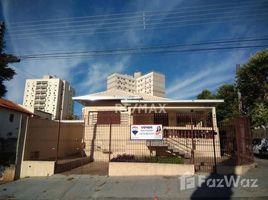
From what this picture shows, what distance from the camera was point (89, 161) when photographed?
48.2 feet

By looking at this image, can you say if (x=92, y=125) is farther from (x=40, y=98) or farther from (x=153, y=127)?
(x=40, y=98)

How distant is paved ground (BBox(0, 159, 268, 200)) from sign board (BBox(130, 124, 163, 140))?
7.38ft

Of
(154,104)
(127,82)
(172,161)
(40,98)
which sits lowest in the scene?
(172,161)

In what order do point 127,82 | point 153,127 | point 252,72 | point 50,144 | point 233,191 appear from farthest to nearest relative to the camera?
point 127,82
point 252,72
point 50,144
point 153,127
point 233,191

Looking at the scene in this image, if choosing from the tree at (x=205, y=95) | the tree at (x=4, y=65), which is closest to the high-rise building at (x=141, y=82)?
the tree at (x=205, y=95)

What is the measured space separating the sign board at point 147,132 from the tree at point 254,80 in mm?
12429

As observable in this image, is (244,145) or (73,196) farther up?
(244,145)

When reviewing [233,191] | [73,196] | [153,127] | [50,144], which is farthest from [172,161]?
[50,144]

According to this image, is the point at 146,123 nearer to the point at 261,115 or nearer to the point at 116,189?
the point at 116,189

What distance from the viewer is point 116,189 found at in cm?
806

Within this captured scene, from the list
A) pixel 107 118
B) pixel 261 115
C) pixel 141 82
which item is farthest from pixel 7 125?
pixel 141 82

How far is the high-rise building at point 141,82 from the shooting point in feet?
325

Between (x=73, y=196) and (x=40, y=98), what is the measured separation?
9173cm

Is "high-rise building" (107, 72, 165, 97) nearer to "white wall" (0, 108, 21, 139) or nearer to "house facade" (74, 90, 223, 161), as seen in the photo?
"house facade" (74, 90, 223, 161)
